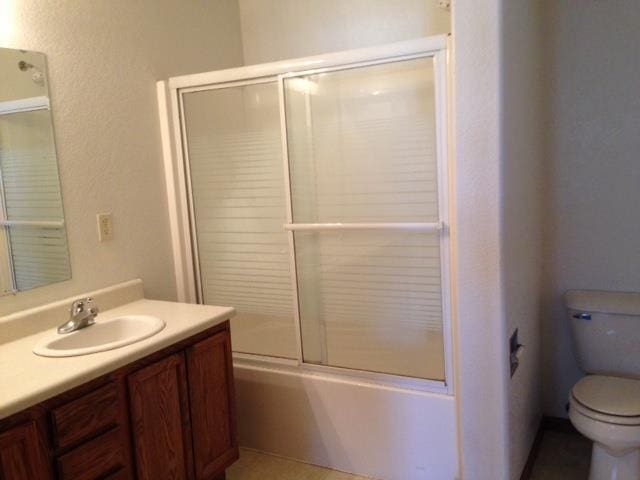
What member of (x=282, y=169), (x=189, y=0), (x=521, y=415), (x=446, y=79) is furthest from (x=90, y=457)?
(x=189, y=0)

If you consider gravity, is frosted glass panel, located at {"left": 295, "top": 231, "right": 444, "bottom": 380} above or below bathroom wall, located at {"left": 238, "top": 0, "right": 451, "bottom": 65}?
below

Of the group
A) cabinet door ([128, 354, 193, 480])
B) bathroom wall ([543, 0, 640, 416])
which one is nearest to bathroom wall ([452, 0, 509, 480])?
bathroom wall ([543, 0, 640, 416])

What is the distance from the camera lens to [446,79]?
1.98 metres

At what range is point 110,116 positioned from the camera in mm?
2277

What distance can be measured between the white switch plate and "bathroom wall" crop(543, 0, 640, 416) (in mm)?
2077

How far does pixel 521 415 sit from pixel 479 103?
4.34 ft

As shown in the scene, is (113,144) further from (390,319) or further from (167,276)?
(390,319)

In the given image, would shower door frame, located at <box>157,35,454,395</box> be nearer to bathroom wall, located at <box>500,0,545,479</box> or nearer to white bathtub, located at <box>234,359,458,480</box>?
white bathtub, located at <box>234,359,458,480</box>

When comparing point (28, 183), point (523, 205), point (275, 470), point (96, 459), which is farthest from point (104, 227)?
point (523, 205)

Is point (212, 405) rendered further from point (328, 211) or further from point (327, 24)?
point (327, 24)

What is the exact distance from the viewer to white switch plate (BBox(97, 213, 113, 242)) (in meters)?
2.22

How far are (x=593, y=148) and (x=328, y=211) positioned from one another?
128cm

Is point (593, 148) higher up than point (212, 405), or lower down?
higher up

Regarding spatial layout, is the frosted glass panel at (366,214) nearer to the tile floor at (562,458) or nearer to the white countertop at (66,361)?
the white countertop at (66,361)
